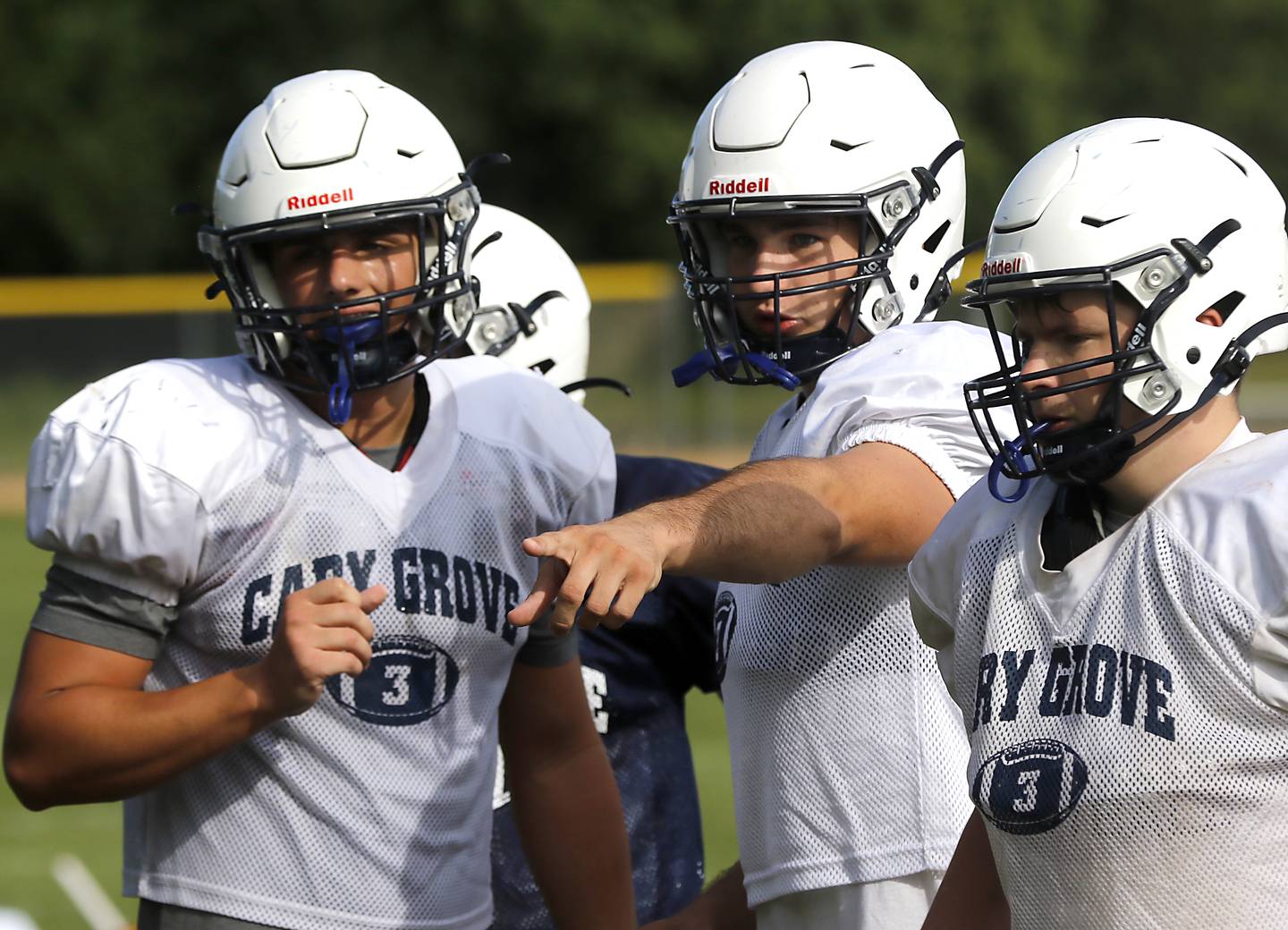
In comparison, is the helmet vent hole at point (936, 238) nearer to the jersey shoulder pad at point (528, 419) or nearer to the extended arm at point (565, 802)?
the jersey shoulder pad at point (528, 419)

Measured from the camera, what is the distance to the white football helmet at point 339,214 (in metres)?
2.71

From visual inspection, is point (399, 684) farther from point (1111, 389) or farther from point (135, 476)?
point (1111, 389)

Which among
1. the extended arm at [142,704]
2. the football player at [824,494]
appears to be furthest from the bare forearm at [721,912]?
the extended arm at [142,704]

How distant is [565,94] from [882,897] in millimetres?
20151

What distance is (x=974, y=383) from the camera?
7.22ft

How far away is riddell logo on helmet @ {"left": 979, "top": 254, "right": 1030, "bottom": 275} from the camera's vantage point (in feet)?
7.22

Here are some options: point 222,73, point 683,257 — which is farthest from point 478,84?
point 683,257

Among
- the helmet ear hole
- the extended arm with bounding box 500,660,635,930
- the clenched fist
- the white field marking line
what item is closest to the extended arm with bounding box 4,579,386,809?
the clenched fist

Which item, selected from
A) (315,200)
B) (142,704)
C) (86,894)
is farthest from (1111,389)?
(86,894)

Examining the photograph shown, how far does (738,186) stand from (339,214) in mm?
636

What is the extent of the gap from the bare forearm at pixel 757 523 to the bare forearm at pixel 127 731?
629 mm

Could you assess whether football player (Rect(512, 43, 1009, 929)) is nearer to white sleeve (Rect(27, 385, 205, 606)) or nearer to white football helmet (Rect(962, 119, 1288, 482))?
white football helmet (Rect(962, 119, 1288, 482))

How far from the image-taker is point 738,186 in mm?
2906

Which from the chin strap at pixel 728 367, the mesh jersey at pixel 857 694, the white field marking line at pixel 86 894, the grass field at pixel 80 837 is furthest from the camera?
the grass field at pixel 80 837
